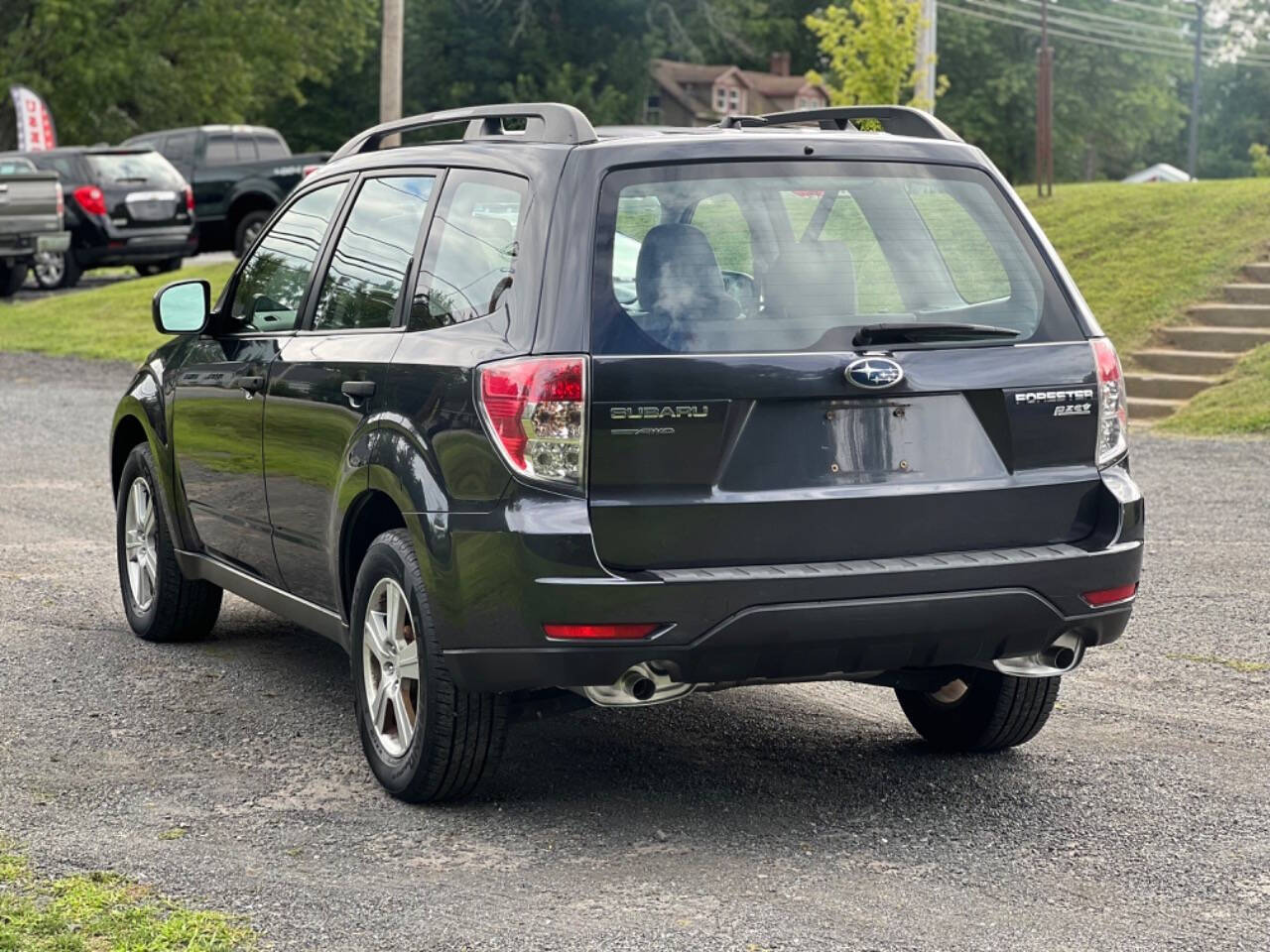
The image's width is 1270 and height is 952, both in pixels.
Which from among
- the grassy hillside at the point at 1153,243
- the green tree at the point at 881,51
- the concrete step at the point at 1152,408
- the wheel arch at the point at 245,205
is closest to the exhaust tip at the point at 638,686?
the concrete step at the point at 1152,408

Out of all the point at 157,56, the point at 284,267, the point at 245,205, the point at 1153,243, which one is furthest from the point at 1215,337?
the point at 157,56

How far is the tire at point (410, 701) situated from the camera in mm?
5117

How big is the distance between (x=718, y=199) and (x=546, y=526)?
1.00m

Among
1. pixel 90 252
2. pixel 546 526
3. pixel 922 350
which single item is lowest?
pixel 90 252

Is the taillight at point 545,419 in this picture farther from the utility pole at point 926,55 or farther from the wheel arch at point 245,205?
the wheel arch at point 245,205

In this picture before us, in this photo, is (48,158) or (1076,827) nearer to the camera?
(1076,827)

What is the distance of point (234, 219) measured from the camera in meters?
31.8

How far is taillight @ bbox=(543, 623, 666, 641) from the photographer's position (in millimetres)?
4734

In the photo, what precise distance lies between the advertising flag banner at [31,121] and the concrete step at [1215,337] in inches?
1134

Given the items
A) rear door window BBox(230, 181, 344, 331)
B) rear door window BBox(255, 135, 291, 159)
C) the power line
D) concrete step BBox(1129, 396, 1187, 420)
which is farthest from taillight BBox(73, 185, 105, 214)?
the power line

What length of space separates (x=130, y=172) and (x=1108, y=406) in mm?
25653

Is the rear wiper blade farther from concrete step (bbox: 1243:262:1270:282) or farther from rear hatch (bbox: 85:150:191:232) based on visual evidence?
rear hatch (bbox: 85:150:191:232)

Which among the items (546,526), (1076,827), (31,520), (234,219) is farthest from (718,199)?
(234,219)

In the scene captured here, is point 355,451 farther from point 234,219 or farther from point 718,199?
point 234,219
